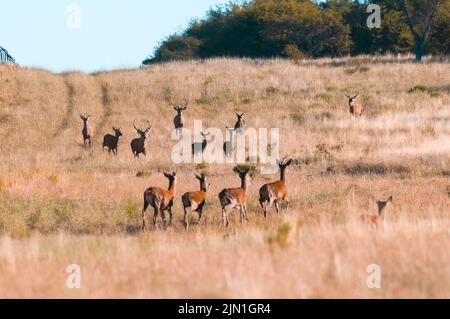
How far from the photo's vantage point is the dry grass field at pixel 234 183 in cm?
1061

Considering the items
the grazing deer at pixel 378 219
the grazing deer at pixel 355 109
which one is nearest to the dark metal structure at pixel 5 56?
the grazing deer at pixel 355 109

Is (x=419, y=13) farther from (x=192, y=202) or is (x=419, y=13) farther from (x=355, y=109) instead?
(x=192, y=202)

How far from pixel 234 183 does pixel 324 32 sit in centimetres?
5094

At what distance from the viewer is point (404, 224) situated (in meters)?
14.2

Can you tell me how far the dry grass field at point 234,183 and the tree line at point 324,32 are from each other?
24.2ft

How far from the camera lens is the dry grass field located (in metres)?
10.6

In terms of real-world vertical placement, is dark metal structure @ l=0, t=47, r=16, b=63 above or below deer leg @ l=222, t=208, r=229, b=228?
above

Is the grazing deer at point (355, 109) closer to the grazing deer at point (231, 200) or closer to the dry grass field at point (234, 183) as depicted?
the dry grass field at point (234, 183)

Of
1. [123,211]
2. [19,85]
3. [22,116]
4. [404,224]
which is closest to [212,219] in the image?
[123,211]

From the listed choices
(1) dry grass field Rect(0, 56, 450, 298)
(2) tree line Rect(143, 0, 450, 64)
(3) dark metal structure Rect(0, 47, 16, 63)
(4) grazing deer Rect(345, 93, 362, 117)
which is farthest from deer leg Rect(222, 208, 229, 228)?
(3) dark metal structure Rect(0, 47, 16, 63)

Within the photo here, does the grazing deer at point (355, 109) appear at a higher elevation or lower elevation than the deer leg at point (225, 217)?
higher

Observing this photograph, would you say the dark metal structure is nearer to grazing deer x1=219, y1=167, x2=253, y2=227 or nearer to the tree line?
the tree line

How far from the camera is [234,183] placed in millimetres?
23594

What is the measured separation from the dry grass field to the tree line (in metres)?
7.37
